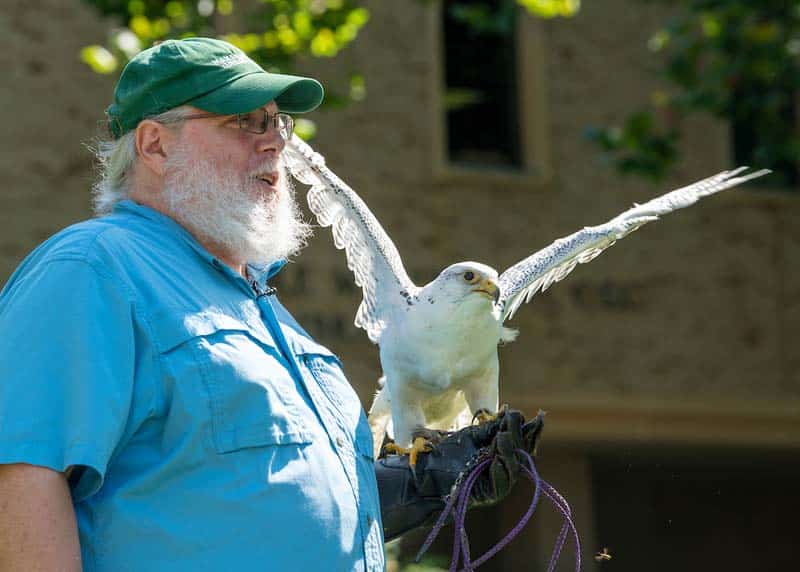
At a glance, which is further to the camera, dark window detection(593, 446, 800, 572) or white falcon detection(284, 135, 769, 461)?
dark window detection(593, 446, 800, 572)

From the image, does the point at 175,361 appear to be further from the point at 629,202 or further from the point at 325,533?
the point at 629,202

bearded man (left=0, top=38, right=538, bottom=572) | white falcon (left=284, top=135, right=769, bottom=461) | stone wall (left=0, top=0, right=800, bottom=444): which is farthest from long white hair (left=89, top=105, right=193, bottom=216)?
stone wall (left=0, top=0, right=800, bottom=444)

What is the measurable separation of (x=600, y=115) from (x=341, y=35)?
4.77 m

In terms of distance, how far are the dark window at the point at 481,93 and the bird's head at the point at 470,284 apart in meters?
7.24

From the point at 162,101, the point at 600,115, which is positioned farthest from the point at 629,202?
the point at 162,101

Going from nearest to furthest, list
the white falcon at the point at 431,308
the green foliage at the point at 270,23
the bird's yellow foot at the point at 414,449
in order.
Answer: the bird's yellow foot at the point at 414,449 → the white falcon at the point at 431,308 → the green foliage at the point at 270,23

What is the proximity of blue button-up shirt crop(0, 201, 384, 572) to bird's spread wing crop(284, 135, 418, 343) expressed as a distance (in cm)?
141

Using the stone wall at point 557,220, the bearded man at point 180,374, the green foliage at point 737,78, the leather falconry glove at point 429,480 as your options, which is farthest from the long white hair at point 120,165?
the stone wall at point 557,220

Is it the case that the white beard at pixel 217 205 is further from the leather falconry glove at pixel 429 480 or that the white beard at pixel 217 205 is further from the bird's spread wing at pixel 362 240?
the bird's spread wing at pixel 362 240

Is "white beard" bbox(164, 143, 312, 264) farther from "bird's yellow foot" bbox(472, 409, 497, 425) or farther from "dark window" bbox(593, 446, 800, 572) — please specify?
"dark window" bbox(593, 446, 800, 572)

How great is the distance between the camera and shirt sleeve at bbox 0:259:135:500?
2.38 m

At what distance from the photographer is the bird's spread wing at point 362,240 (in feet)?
13.6

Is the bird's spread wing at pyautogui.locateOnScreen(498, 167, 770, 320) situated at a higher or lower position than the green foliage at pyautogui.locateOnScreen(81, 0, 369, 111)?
lower

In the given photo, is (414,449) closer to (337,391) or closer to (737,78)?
(337,391)
